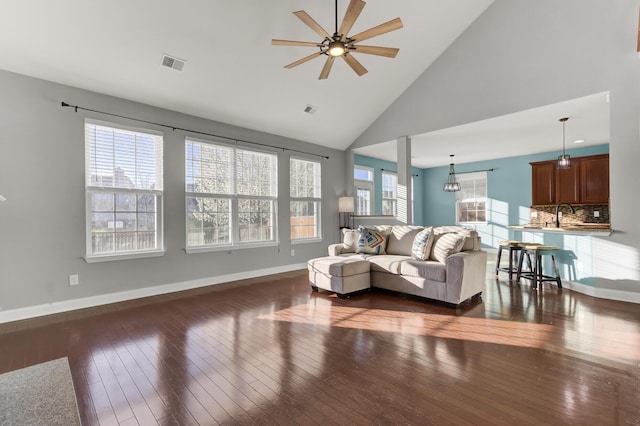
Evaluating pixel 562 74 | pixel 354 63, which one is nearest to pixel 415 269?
pixel 354 63

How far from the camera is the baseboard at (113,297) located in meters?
3.42

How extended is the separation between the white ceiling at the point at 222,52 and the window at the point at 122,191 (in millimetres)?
606

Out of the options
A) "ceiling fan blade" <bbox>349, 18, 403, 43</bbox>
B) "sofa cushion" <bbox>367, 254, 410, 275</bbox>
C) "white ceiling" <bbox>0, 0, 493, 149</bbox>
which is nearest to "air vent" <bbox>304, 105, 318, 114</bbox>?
"white ceiling" <bbox>0, 0, 493, 149</bbox>

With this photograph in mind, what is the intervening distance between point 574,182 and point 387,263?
5.37 m

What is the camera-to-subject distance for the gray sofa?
369 centimetres

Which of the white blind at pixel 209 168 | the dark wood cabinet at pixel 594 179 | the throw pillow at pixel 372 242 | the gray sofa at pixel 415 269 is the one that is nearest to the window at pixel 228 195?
the white blind at pixel 209 168

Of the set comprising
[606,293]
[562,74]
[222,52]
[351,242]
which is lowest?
[606,293]

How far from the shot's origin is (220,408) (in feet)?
5.99

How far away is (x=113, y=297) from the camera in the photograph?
13.2ft

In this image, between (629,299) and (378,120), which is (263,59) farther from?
(629,299)

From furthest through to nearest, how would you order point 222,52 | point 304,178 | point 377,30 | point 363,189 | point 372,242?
point 363,189 < point 304,178 < point 372,242 < point 222,52 < point 377,30

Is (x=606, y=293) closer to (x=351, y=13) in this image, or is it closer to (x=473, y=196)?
(x=351, y=13)

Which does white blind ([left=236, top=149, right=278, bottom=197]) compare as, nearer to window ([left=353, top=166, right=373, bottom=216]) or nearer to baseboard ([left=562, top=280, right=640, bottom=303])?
window ([left=353, top=166, right=373, bottom=216])

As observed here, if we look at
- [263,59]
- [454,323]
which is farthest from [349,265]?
[263,59]
